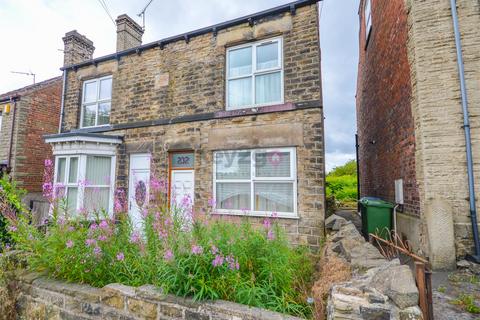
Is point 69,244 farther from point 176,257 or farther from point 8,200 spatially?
point 8,200

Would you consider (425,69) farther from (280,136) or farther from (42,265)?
(42,265)

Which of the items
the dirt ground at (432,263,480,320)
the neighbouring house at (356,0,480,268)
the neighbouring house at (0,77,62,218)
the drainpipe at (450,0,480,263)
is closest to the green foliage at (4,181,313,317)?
the dirt ground at (432,263,480,320)

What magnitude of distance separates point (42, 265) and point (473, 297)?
18.4 ft

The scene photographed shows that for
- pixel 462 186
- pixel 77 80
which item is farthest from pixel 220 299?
pixel 77 80

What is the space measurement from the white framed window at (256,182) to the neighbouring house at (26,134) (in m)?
8.93

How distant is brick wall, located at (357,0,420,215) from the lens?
518 cm

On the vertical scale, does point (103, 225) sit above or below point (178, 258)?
above

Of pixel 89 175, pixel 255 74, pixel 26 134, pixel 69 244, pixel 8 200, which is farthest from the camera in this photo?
pixel 26 134

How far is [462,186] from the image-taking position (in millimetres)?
4129

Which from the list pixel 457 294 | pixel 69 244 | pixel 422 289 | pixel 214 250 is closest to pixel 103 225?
pixel 69 244

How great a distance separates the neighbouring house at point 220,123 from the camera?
6.28 m

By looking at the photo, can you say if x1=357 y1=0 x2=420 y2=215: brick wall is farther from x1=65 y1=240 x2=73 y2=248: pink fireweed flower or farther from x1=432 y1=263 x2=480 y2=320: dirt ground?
x1=65 y1=240 x2=73 y2=248: pink fireweed flower

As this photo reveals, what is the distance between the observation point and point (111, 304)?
2725 mm

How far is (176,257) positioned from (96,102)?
9026 mm
